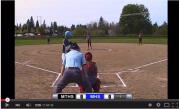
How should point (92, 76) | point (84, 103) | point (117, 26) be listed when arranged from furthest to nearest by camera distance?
point (117, 26)
point (92, 76)
point (84, 103)

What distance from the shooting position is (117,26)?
3477mm

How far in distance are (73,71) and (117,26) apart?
19.9 inches

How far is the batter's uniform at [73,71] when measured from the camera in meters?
3.36

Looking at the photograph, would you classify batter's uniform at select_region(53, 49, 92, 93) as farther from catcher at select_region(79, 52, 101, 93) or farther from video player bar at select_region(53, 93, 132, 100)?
video player bar at select_region(53, 93, 132, 100)

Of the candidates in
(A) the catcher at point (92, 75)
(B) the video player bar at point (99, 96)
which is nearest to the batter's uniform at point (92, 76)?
(A) the catcher at point (92, 75)

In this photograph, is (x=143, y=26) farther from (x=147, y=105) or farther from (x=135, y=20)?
(x=147, y=105)

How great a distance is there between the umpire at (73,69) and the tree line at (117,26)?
0.18 meters

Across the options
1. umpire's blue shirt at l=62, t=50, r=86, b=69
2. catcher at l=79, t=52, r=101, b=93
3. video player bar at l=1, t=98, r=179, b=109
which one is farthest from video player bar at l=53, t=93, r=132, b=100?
umpire's blue shirt at l=62, t=50, r=86, b=69

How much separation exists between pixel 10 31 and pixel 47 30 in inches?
17.8

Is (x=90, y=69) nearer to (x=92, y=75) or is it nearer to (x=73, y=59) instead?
(x=92, y=75)

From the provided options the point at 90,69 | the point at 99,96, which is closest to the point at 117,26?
the point at 90,69

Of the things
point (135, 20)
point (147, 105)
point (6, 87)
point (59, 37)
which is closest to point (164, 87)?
point (147, 105)

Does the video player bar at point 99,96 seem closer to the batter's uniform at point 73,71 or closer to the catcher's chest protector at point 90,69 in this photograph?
the batter's uniform at point 73,71
